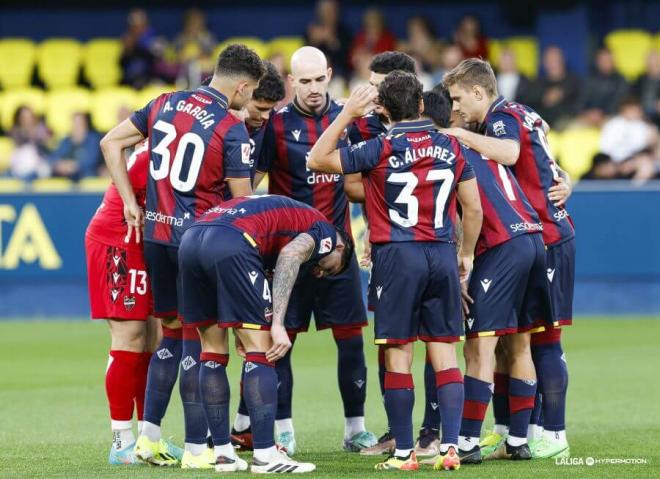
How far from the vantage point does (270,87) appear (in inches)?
308

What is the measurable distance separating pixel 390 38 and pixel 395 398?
13.1 metres

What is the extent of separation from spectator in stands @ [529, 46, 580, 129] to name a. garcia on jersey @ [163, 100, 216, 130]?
1123 centimetres

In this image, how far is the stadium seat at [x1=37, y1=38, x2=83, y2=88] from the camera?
20.4 metres

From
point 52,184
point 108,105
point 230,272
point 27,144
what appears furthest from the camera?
point 108,105

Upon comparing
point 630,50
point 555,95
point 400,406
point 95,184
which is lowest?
point 400,406

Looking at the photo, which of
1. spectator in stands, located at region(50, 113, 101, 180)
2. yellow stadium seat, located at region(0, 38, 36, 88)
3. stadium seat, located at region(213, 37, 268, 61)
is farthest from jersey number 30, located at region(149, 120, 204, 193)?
yellow stadium seat, located at region(0, 38, 36, 88)

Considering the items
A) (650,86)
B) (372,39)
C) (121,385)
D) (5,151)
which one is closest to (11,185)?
(5,151)

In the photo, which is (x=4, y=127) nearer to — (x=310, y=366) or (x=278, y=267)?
(x=310, y=366)

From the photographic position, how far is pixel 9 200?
49.8 ft

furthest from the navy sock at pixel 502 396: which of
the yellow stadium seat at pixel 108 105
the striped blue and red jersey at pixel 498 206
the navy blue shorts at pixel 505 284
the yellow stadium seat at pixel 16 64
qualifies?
the yellow stadium seat at pixel 16 64

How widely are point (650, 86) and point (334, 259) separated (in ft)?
40.1

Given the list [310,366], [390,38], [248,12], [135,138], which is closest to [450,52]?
[390,38]

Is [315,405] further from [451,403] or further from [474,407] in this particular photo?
[451,403]

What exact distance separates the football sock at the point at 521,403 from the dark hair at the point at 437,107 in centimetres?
155
